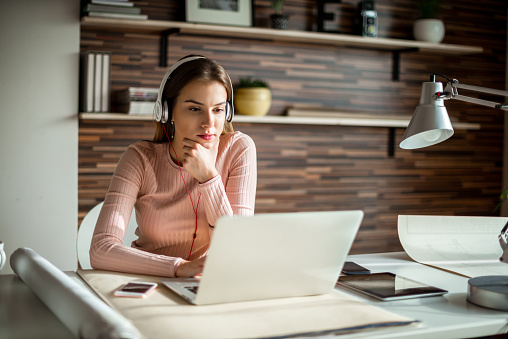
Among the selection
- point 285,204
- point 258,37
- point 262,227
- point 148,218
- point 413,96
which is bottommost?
point 285,204

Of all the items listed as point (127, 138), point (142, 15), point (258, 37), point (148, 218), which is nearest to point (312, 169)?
point (258, 37)

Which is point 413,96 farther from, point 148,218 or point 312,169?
point 148,218

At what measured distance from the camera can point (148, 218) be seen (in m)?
1.73

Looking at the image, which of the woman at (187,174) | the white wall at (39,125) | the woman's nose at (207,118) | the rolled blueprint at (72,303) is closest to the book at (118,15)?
the white wall at (39,125)

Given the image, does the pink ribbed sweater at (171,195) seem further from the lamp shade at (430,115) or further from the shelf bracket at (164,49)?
the shelf bracket at (164,49)

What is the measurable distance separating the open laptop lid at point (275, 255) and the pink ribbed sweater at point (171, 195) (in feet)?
1.63

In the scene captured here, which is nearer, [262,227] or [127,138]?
[262,227]

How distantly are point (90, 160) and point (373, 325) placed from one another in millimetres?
2066

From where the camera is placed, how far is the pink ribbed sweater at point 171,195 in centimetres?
163

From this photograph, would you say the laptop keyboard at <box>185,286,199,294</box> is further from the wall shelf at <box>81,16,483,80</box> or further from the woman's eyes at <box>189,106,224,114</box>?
the wall shelf at <box>81,16,483,80</box>

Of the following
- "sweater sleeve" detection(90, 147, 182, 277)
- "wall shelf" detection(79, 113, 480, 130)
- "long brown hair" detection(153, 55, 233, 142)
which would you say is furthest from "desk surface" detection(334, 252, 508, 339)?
"wall shelf" detection(79, 113, 480, 130)

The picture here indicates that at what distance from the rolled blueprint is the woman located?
13.9 inches

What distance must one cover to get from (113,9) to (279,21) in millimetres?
852

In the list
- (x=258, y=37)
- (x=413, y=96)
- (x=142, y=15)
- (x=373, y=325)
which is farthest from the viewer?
(x=413, y=96)
